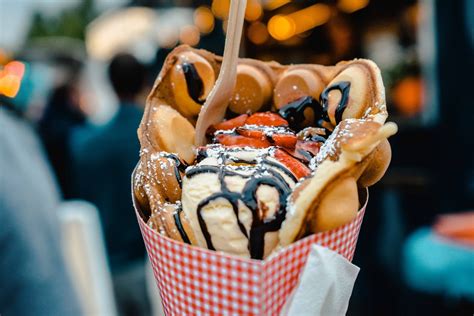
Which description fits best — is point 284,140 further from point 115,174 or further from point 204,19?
point 204,19

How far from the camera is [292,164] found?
1031 millimetres

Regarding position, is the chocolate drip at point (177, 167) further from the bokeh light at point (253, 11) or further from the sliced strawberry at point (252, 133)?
the bokeh light at point (253, 11)

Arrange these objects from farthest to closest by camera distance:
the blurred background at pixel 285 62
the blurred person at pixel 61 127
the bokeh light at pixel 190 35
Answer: the bokeh light at pixel 190 35, the blurred person at pixel 61 127, the blurred background at pixel 285 62

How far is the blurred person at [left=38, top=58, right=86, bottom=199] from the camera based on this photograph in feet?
16.0

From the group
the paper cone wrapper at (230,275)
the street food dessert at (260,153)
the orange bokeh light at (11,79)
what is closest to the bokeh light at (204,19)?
the orange bokeh light at (11,79)

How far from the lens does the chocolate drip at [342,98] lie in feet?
3.62

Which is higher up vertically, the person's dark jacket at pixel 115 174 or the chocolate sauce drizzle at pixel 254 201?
the chocolate sauce drizzle at pixel 254 201

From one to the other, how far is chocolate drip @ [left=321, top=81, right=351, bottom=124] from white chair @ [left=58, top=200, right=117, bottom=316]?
8.66 ft

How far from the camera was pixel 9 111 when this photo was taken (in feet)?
8.64

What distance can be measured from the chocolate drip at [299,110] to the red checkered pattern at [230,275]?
28 centimetres

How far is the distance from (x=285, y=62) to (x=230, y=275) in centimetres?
606

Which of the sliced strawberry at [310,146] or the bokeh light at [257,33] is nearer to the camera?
the sliced strawberry at [310,146]

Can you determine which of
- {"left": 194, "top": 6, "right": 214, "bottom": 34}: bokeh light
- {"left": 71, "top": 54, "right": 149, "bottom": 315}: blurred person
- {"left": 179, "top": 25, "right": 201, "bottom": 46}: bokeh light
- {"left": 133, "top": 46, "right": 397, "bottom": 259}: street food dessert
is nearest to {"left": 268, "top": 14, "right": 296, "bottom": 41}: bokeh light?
{"left": 194, "top": 6, "right": 214, "bottom": 34}: bokeh light

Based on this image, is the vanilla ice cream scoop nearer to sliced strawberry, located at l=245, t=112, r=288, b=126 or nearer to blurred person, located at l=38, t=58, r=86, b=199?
sliced strawberry, located at l=245, t=112, r=288, b=126
